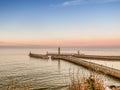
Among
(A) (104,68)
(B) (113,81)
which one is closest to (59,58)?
(A) (104,68)

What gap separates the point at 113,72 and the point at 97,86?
66.9ft

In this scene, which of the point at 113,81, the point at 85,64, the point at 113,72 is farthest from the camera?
the point at 85,64

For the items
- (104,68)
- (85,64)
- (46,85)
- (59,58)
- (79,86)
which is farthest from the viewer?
(59,58)

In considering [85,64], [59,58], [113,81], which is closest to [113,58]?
[59,58]

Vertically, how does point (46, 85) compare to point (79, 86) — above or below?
below

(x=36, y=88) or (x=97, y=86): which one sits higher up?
(x=97, y=86)

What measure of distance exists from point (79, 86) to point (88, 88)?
1.89 m

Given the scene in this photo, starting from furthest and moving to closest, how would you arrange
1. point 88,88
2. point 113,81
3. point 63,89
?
point 113,81 < point 63,89 < point 88,88

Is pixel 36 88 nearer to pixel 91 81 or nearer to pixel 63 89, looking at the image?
pixel 63 89

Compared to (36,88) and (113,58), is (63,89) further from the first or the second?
(113,58)

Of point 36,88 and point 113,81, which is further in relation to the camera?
point 113,81

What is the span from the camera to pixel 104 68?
107ft

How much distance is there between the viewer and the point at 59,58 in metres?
70.0

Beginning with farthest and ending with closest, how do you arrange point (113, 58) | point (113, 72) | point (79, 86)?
point (113, 58) < point (113, 72) < point (79, 86)
